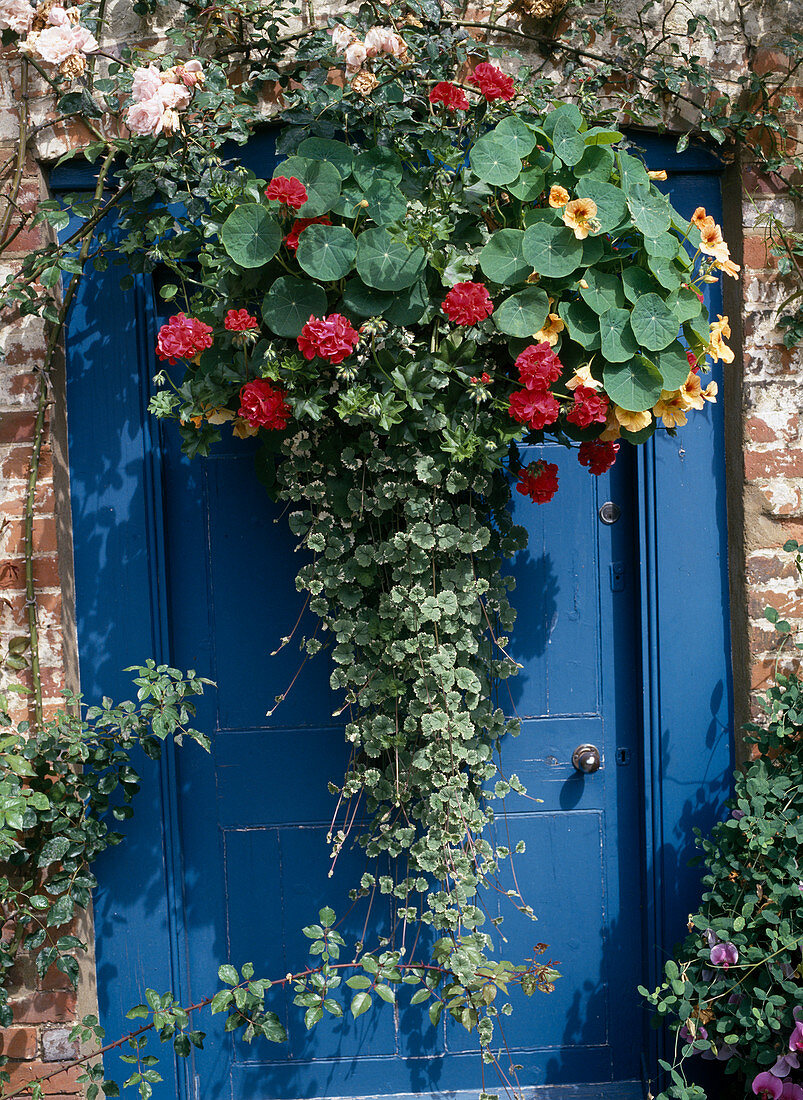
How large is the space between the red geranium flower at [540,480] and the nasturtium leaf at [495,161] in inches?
22.9

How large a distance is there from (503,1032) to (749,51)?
2601 millimetres

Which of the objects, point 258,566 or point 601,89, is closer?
point 601,89

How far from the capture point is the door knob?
2174mm

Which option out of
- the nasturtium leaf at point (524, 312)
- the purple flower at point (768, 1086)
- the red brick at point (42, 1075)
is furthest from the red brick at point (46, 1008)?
Result: the nasturtium leaf at point (524, 312)

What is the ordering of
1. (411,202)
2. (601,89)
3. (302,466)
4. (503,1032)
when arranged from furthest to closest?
(503,1032) → (601,89) → (302,466) → (411,202)

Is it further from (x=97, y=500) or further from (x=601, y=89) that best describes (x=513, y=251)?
(x=97, y=500)

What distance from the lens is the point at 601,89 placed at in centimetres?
201

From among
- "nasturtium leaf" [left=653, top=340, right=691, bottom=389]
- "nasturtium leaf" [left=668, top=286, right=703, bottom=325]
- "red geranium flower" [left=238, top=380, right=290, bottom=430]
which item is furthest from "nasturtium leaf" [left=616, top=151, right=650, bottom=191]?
"red geranium flower" [left=238, top=380, right=290, bottom=430]

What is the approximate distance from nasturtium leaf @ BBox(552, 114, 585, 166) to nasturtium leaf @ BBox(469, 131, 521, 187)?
0.08 m

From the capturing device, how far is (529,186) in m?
1.60

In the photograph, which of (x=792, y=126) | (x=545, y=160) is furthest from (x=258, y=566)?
(x=792, y=126)

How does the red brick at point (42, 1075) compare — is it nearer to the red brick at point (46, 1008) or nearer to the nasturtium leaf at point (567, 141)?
the red brick at point (46, 1008)

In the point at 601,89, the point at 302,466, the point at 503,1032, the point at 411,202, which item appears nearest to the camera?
the point at 411,202

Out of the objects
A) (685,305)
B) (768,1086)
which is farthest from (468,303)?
(768,1086)
